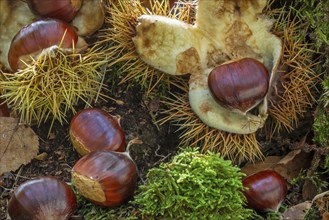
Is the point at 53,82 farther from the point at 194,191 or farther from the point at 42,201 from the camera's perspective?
the point at 194,191

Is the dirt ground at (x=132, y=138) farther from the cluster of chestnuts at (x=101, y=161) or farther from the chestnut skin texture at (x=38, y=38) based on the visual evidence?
the chestnut skin texture at (x=38, y=38)

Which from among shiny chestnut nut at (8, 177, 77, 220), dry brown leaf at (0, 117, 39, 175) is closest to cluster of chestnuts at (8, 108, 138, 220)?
shiny chestnut nut at (8, 177, 77, 220)

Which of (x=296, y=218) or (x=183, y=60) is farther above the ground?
(x=183, y=60)

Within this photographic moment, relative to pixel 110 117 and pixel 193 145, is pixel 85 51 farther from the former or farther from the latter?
pixel 193 145

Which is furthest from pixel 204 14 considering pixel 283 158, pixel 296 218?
pixel 296 218

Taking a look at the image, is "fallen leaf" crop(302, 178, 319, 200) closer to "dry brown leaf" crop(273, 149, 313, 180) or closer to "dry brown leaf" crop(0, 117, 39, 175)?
"dry brown leaf" crop(273, 149, 313, 180)

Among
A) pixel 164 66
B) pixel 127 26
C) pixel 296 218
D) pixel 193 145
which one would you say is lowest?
pixel 296 218
